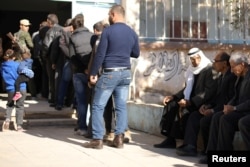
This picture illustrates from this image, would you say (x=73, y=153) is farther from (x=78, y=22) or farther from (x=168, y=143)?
(x=78, y=22)

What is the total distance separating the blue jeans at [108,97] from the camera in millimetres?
5855

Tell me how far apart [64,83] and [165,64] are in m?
1.88

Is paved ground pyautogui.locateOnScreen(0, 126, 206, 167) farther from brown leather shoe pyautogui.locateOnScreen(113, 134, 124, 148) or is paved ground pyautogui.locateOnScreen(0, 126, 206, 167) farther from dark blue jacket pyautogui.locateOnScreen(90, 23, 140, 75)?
dark blue jacket pyautogui.locateOnScreen(90, 23, 140, 75)

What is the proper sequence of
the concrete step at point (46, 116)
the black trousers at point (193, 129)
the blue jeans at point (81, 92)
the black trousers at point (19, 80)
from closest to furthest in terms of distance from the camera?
the black trousers at point (193, 129) < the blue jeans at point (81, 92) < the black trousers at point (19, 80) < the concrete step at point (46, 116)

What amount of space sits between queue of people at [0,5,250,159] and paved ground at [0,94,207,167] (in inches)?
7.2

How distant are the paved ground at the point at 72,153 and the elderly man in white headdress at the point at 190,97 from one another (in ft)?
0.97

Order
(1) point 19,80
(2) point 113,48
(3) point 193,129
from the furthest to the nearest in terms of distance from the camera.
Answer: (1) point 19,80 < (2) point 113,48 < (3) point 193,129

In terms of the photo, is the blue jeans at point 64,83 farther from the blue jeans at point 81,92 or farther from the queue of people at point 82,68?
the blue jeans at point 81,92

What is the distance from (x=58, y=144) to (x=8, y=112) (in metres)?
1.43

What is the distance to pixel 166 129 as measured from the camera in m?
6.17

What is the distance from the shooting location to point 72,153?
18.8ft

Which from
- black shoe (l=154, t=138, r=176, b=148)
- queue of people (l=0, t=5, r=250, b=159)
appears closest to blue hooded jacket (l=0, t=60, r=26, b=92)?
queue of people (l=0, t=5, r=250, b=159)

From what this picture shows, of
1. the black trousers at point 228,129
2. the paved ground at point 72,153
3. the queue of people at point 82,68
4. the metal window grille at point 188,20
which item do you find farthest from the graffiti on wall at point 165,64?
the black trousers at point 228,129

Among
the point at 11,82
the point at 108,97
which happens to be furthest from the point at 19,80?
the point at 108,97
